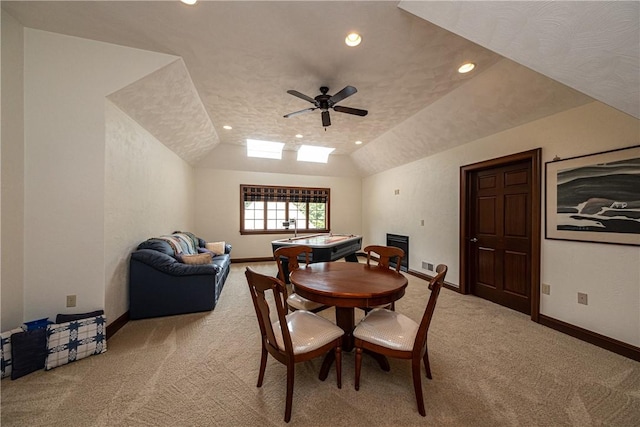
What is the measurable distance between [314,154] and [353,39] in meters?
4.49

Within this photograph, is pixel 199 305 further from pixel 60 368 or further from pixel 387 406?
pixel 387 406

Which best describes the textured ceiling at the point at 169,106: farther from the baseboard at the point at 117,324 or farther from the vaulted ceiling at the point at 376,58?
the baseboard at the point at 117,324

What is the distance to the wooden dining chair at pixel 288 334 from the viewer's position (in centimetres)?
150

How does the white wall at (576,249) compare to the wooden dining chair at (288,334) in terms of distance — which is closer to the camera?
the wooden dining chair at (288,334)

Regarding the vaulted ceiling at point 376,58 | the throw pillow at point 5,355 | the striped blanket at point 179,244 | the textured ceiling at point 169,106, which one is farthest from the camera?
the striped blanket at point 179,244

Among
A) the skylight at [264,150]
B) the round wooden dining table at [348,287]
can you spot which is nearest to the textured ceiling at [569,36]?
the round wooden dining table at [348,287]

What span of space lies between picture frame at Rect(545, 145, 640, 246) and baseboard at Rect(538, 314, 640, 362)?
3.09 ft

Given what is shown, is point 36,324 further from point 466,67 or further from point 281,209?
point 281,209

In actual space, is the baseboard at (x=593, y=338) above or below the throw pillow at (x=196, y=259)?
below

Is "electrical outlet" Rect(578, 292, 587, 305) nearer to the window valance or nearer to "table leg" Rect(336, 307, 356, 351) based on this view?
"table leg" Rect(336, 307, 356, 351)

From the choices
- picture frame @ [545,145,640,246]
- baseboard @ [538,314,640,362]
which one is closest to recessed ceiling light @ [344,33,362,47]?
picture frame @ [545,145,640,246]

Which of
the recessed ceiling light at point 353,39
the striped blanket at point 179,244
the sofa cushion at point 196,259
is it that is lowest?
the sofa cushion at point 196,259

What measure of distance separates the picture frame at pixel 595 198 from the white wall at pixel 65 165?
4.84 meters

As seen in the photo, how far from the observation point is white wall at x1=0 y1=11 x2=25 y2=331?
2008 millimetres
